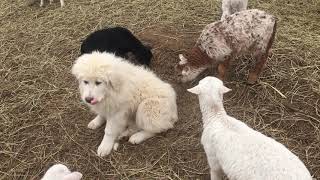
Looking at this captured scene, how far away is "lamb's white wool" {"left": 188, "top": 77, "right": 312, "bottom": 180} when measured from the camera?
11.7 ft

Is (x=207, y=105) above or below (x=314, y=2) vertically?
above

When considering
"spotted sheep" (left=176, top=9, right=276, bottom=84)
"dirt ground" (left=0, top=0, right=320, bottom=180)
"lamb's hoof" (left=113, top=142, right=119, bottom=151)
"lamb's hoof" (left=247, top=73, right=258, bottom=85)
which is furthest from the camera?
"lamb's hoof" (left=247, top=73, right=258, bottom=85)

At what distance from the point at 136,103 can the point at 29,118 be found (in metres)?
1.68

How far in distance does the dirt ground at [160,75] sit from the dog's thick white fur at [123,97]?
200 mm

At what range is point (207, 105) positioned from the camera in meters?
4.33

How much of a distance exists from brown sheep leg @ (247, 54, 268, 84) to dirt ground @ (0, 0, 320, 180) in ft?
0.40

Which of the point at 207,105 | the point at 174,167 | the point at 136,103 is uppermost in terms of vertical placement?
the point at 207,105

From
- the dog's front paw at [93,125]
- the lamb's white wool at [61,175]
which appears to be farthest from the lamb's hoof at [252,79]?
the lamb's white wool at [61,175]

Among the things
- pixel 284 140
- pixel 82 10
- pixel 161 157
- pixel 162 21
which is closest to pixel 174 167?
pixel 161 157

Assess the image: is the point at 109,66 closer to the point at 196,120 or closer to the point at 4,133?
the point at 196,120

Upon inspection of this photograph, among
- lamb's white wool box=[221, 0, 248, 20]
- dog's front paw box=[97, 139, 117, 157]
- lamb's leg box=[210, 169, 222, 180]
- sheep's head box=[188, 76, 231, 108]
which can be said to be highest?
sheep's head box=[188, 76, 231, 108]

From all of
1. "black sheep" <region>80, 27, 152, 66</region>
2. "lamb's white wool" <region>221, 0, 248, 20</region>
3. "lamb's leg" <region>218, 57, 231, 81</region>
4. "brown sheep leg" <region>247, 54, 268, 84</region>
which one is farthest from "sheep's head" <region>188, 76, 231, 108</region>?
"lamb's white wool" <region>221, 0, 248, 20</region>

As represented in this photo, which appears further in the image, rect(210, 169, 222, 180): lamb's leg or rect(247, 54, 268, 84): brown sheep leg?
rect(247, 54, 268, 84): brown sheep leg

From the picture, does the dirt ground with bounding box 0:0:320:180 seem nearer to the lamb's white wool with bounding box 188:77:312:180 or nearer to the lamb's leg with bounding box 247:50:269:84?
the lamb's leg with bounding box 247:50:269:84
